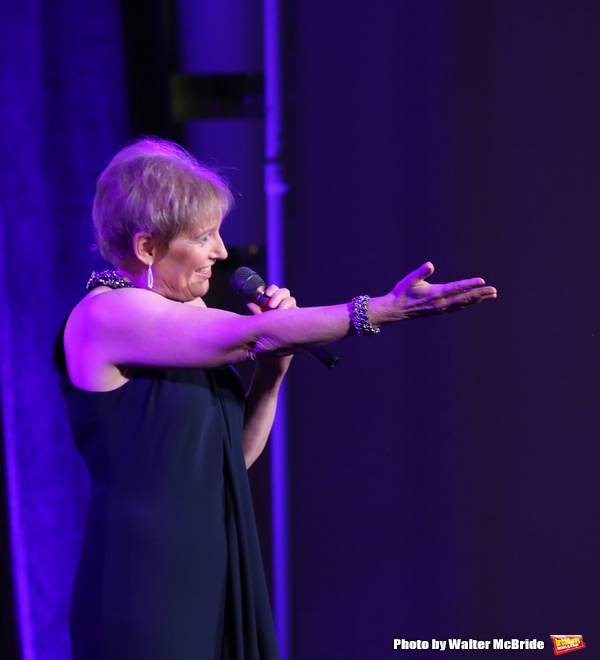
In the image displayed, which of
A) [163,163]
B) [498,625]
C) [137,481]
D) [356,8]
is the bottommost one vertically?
[498,625]

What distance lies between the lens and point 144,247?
107 cm

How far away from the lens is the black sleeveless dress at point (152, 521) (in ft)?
3.41

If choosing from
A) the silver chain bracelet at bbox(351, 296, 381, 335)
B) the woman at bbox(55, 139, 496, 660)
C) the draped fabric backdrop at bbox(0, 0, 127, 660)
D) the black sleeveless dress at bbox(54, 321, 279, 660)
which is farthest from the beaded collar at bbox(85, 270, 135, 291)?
the draped fabric backdrop at bbox(0, 0, 127, 660)

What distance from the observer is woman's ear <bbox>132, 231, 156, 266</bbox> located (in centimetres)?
105

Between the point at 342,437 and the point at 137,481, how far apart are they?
0.75 meters

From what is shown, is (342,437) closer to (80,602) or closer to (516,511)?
(516,511)

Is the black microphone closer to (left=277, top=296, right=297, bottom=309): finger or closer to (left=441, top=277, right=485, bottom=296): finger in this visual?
(left=277, top=296, right=297, bottom=309): finger

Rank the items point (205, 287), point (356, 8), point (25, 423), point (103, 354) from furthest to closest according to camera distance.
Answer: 1. point (25, 423)
2. point (356, 8)
3. point (205, 287)
4. point (103, 354)

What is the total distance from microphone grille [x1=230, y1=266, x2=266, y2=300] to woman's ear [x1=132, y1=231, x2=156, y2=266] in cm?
17

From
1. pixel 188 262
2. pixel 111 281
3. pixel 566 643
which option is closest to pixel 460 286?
pixel 188 262

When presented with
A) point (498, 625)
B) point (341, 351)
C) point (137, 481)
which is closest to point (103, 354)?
point (137, 481)

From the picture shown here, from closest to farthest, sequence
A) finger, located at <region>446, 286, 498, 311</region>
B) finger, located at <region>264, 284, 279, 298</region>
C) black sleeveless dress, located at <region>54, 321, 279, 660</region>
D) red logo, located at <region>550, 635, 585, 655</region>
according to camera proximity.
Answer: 1. finger, located at <region>446, 286, 498, 311</region>
2. black sleeveless dress, located at <region>54, 321, 279, 660</region>
3. finger, located at <region>264, 284, 279, 298</region>
4. red logo, located at <region>550, 635, 585, 655</region>

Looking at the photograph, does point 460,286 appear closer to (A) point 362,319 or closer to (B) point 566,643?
(A) point 362,319

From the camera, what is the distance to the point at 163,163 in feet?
3.55
